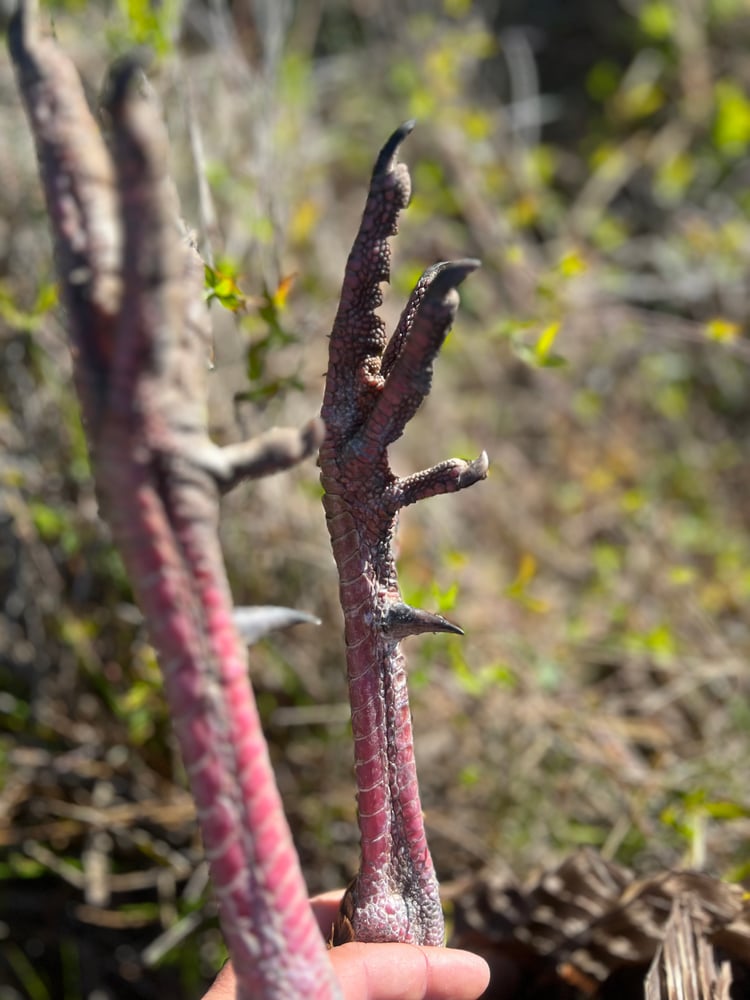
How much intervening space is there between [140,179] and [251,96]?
4.37ft

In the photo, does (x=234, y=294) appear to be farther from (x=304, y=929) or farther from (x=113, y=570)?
(x=113, y=570)

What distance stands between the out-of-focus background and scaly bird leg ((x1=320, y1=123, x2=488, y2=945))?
346mm

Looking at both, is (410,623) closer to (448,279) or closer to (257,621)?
(257,621)

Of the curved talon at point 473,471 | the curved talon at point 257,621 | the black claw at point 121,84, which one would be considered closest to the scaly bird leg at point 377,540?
the curved talon at point 473,471

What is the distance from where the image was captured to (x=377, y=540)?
0.82 meters

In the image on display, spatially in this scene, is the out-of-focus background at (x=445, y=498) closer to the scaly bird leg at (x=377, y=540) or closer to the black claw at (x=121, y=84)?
the scaly bird leg at (x=377, y=540)

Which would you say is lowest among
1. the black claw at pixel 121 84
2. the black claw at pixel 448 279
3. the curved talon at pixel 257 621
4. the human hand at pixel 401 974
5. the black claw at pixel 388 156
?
the human hand at pixel 401 974

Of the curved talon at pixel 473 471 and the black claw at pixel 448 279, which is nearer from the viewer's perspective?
the black claw at pixel 448 279

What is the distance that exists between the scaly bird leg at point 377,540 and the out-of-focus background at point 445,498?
1.13ft

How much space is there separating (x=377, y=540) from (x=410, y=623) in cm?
8

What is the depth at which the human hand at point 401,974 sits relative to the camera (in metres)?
0.81

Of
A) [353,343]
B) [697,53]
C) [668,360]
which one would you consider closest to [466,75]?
[697,53]

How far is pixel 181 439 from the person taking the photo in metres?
0.56

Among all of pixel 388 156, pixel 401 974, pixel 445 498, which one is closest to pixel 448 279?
pixel 388 156
